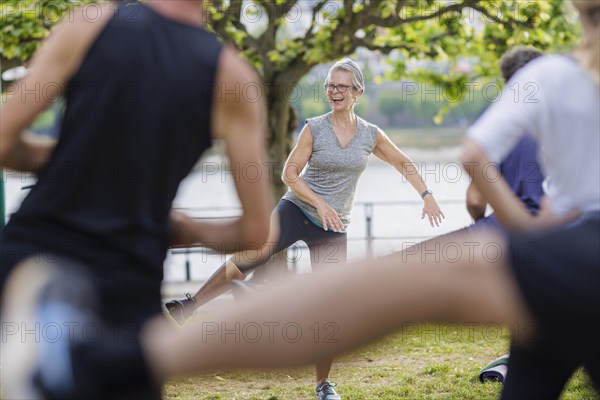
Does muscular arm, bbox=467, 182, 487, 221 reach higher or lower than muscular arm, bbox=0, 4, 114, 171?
lower

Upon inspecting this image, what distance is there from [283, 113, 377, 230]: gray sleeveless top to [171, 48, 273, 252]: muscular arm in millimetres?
3315

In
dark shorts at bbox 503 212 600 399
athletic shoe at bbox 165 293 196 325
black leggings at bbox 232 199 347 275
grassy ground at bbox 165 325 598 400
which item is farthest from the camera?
grassy ground at bbox 165 325 598 400

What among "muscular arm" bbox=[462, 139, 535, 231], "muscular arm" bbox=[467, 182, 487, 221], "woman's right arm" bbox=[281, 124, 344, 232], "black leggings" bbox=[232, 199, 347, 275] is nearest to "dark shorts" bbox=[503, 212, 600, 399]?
"muscular arm" bbox=[462, 139, 535, 231]

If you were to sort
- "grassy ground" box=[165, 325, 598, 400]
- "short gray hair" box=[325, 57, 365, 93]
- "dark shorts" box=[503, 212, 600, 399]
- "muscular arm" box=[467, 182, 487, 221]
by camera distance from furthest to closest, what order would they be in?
"grassy ground" box=[165, 325, 598, 400], "short gray hair" box=[325, 57, 365, 93], "muscular arm" box=[467, 182, 487, 221], "dark shorts" box=[503, 212, 600, 399]

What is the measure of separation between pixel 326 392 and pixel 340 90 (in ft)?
6.15

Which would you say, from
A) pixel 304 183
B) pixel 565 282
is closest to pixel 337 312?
pixel 565 282

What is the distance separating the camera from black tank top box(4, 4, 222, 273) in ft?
7.73

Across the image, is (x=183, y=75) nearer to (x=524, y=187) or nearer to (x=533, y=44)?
(x=524, y=187)

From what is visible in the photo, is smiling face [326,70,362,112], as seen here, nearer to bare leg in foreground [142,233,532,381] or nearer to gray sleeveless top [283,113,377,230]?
gray sleeveless top [283,113,377,230]

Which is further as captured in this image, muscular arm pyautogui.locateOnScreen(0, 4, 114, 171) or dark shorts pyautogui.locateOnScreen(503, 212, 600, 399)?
muscular arm pyautogui.locateOnScreen(0, 4, 114, 171)

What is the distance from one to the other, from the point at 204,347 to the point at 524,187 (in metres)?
2.84

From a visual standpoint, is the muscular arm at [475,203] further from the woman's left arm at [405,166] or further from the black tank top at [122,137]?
the black tank top at [122,137]

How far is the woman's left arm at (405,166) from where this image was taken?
606 cm

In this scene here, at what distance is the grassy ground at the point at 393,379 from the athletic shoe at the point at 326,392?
0.76 ft
